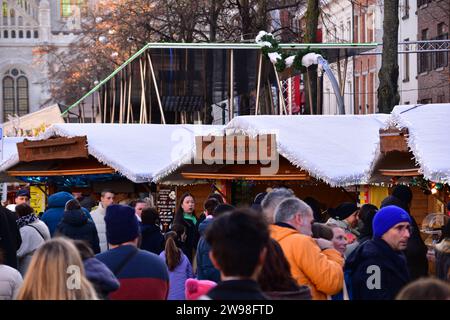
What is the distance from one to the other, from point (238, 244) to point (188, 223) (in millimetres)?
8701

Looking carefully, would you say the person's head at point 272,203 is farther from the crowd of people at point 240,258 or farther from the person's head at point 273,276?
the person's head at point 273,276

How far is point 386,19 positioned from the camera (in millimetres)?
21625

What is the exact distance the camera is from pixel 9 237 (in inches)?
410

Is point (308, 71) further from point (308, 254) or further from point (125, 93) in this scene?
point (308, 254)

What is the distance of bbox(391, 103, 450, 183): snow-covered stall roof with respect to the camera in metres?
12.2

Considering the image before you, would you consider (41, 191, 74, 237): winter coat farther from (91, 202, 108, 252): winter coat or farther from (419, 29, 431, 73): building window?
(419, 29, 431, 73): building window

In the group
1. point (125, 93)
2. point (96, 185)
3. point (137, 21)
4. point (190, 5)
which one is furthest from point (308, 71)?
point (137, 21)

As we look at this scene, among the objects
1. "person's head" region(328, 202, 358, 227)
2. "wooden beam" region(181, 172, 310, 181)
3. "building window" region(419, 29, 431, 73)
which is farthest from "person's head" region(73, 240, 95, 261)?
"building window" region(419, 29, 431, 73)

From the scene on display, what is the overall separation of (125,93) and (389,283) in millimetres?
25845

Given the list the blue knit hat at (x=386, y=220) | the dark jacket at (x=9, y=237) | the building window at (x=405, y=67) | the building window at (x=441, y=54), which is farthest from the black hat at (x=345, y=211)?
the building window at (x=405, y=67)

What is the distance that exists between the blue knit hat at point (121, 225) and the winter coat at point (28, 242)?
13.7 feet

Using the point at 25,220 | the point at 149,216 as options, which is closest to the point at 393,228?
the point at 149,216

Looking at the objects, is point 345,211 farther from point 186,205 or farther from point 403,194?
point 186,205

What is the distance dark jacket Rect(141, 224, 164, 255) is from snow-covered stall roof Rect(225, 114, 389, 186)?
401cm
